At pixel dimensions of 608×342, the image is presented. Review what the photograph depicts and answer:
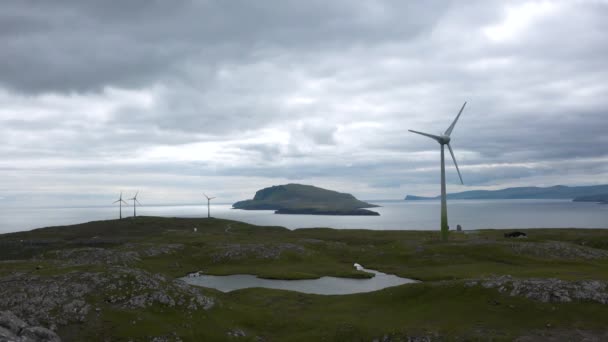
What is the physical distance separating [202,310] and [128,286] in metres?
7.90

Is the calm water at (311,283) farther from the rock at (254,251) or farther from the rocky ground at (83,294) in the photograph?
the rocky ground at (83,294)

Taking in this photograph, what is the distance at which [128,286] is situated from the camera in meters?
39.1

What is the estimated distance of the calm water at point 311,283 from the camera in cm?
5566

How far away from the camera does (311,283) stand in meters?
60.6

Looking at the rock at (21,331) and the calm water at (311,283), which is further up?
the rock at (21,331)

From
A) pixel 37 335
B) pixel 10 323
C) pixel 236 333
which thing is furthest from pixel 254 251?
pixel 10 323

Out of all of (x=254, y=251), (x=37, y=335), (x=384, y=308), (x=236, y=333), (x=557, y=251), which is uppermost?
(x=37, y=335)

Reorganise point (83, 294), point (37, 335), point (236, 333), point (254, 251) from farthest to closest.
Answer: point (254, 251), point (83, 294), point (236, 333), point (37, 335)

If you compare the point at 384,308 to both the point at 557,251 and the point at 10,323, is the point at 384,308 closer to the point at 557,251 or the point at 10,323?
the point at 10,323

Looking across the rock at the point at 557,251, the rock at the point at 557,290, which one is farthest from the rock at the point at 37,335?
the rock at the point at 557,251

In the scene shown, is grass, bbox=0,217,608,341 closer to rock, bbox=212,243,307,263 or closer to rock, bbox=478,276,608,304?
rock, bbox=478,276,608,304

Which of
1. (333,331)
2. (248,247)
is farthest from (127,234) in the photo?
(333,331)

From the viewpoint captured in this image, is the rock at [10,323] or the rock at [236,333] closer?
the rock at [10,323]

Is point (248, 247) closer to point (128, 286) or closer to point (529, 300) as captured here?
point (128, 286)
